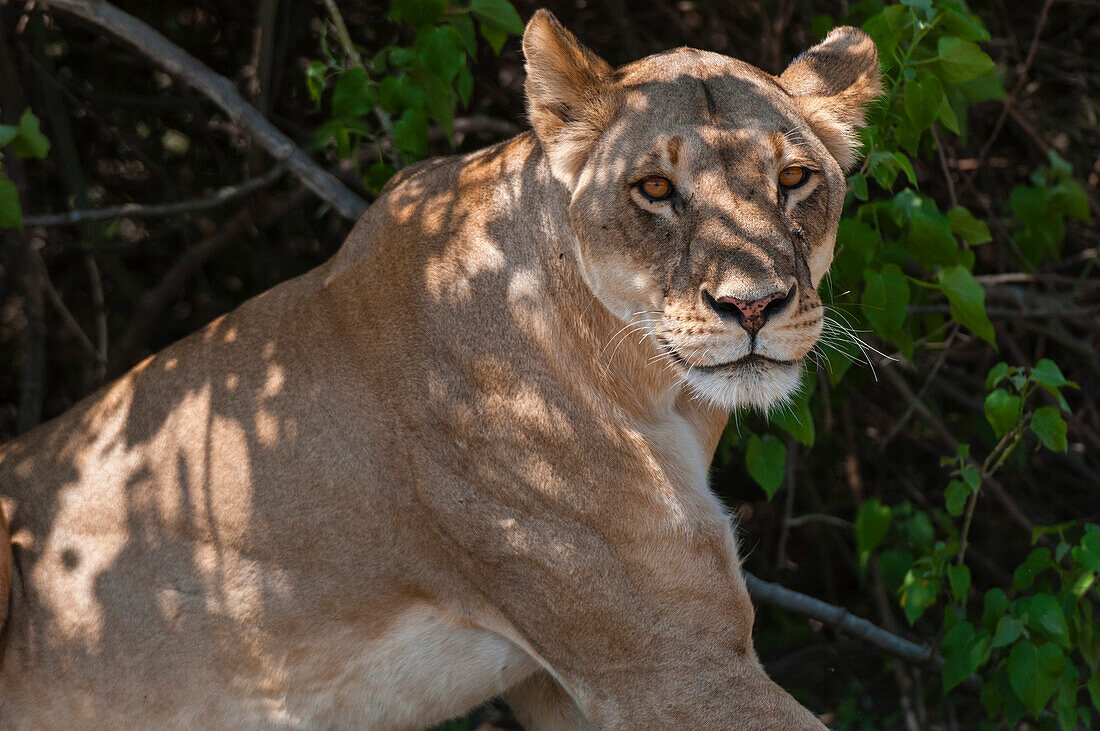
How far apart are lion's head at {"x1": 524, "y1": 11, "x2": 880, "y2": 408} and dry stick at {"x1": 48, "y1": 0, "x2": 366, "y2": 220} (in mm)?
1061

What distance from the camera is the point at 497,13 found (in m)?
2.98

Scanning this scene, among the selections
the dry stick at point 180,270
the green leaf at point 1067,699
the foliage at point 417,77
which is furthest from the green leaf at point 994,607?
the dry stick at point 180,270

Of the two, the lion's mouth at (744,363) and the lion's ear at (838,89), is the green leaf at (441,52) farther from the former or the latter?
the lion's mouth at (744,363)

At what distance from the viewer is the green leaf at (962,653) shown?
2.87 metres

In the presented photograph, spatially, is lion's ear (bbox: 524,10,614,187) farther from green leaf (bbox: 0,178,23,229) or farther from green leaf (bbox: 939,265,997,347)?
green leaf (bbox: 0,178,23,229)

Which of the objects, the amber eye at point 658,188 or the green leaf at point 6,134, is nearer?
the amber eye at point 658,188

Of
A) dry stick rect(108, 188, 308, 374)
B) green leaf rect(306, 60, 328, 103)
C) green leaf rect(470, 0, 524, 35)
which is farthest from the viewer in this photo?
dry stick rect(108, 188, 308, 374)

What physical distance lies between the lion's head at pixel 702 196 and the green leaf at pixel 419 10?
608 mm

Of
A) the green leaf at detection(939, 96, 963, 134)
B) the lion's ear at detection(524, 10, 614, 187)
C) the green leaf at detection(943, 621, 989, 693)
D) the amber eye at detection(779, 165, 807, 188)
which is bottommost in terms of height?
the green leaf at detection(943, 621, 989, 693)

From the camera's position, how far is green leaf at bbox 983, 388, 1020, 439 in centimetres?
275

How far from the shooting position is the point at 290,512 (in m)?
2.61

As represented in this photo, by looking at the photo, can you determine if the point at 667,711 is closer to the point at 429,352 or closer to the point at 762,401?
the point at 762,401

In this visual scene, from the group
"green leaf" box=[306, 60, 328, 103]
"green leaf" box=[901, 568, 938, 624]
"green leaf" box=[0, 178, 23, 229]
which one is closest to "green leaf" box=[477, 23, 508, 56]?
"green leaf" box=[306, 60, 328, 103]

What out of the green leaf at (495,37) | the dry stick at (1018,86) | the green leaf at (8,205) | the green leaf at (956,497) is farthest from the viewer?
the dry stick at (1018,86)
